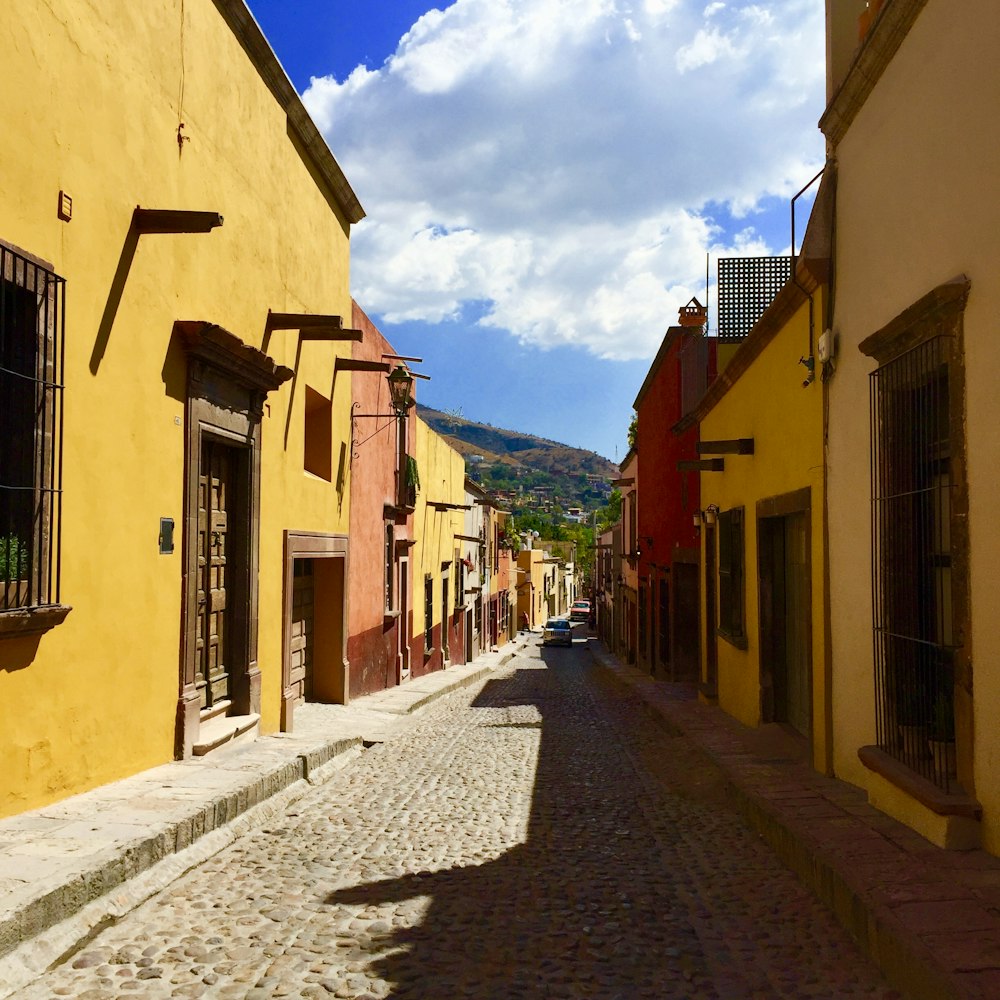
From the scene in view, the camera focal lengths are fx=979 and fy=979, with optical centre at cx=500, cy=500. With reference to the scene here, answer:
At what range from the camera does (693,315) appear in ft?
54.7

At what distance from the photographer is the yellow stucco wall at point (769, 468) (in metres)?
7.07

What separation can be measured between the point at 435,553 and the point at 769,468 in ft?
47.1

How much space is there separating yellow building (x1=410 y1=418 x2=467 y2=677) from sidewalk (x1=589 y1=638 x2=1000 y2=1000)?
521 inches

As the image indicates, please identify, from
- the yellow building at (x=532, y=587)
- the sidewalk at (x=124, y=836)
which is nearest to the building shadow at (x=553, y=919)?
the sidewalk at (x=124, y=836)

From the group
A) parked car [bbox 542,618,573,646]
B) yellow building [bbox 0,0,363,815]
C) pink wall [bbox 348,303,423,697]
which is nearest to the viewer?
yellow building [bbox 0,0,363,815]

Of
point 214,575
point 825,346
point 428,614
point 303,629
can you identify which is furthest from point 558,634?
point 825,346

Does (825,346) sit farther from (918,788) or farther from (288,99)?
(288,99)

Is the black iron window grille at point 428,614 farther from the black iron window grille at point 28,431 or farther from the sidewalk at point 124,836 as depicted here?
the black iron window grille at point 28,431

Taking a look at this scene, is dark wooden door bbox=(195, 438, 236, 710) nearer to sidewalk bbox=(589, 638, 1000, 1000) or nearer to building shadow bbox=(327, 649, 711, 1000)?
building shadow bbox=(327, 649, 711, 1000)

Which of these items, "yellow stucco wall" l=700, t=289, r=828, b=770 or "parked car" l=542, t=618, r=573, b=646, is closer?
"yellow stucco wall" l=700, t=289, r=828, b=770

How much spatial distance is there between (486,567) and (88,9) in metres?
31.5

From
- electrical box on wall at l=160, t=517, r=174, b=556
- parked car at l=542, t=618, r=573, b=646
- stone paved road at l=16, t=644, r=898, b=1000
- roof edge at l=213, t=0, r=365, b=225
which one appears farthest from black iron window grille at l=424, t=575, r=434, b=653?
parked car at l=542, t=618, r=573, b=646

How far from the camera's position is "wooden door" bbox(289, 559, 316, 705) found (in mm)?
11047

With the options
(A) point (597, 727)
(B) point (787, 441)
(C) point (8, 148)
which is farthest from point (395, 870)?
(A) point (597, 727)
